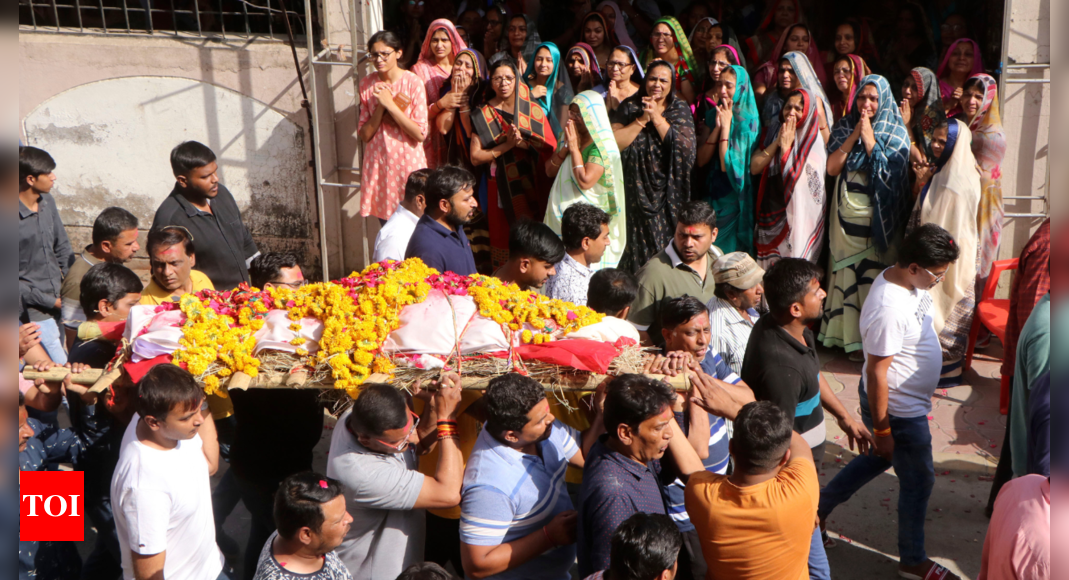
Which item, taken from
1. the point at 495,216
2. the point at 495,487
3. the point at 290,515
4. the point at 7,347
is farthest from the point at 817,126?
the point at 7,347

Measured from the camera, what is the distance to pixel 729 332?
3.92 meters

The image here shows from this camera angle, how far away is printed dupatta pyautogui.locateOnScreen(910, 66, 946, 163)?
6.09 meters

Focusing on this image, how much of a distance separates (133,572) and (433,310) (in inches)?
54.7

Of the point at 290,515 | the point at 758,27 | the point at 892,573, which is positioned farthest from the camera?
the point at 758,27

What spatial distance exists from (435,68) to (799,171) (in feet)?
9.82

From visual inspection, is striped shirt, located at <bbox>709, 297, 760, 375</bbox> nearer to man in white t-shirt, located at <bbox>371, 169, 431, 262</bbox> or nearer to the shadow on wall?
man in white t-shirt, located at <bbox>371, 169, 431, 262</bbox>

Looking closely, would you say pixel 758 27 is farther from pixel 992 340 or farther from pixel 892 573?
pixel 892 573

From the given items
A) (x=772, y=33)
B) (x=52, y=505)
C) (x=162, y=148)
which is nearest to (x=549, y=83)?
(x=772, y=33)

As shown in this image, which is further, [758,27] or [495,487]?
[758,27]

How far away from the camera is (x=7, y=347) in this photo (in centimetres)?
123

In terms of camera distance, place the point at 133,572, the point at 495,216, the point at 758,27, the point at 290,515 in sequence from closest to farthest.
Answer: the point at 290,515, the point at 133,572, the point at 495,216, the point at 758,27

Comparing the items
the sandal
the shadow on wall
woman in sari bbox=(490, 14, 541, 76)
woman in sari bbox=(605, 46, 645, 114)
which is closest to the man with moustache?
woman in sari bbox=(605, 46, 645, 114)

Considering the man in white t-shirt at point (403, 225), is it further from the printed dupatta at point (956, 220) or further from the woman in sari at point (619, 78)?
the printed dupatta at point (956, 220)

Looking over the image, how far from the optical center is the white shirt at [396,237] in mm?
4793
